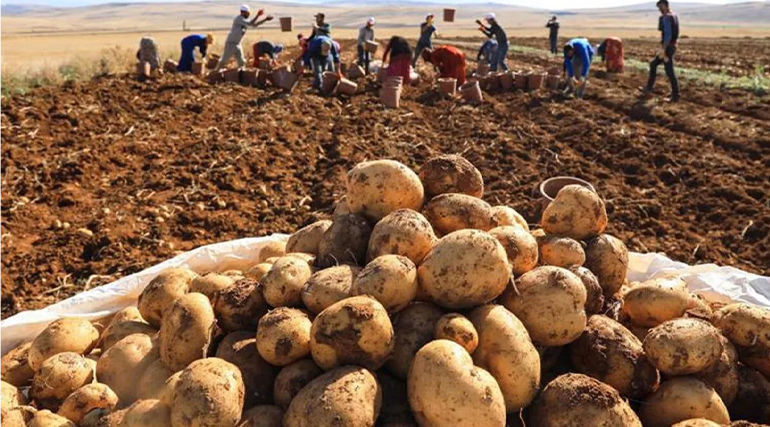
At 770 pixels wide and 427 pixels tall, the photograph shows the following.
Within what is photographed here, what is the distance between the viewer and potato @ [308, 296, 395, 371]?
2.39 m

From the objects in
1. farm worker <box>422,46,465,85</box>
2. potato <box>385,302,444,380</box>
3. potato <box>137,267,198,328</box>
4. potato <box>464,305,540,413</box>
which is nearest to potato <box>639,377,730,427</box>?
potato <box>464,305,540,413</box>

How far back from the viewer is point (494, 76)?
14203 millimetres

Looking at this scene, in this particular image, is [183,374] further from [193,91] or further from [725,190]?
[193,91]

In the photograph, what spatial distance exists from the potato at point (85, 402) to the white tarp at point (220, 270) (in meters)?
1.12

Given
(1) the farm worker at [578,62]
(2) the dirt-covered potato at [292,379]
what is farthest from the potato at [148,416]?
(1) the farm worker at [578,62]

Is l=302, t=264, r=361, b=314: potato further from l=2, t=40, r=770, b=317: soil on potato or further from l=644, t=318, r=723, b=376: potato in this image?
l=2, t=40, r=770, b=317: soil on potato

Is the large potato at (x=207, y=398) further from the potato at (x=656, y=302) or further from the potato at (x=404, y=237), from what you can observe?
the potato at (x=656, y=302)

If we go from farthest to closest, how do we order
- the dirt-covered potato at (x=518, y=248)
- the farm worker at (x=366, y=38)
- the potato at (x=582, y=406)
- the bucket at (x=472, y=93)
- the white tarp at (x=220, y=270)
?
1. the farm worker at (x=366, y=38)
2. the bucket at (x=472, y=93)
3. the white tarp at (x=220, y=270)
4. the dirt-covered potato at (x=518, y=248)
5. the potato at (x=582, y=406)

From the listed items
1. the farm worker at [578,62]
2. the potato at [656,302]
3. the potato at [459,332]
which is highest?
the farm worker at [578,62]

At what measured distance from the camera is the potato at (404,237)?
9.48ft

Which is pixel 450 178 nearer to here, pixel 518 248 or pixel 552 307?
pixel 518 248

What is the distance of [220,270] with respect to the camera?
4250mm

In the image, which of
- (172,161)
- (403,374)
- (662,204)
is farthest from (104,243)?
(662,204)

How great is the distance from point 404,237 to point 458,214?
0.46m
